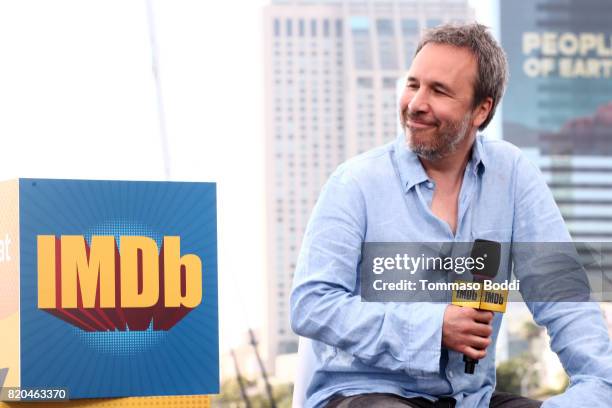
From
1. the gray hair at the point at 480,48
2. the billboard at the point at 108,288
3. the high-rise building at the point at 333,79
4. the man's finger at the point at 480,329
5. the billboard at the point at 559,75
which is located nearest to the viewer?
the man's finger at the point at 480,329

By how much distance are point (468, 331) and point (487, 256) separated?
0.15 m

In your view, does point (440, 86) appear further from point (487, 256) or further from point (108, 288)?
point (108, 288)

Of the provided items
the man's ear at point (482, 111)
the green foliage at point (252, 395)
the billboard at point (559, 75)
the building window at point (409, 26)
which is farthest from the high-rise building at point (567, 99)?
the man's ear at point (482, 111)

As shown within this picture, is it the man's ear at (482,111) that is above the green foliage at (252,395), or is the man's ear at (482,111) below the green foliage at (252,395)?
above

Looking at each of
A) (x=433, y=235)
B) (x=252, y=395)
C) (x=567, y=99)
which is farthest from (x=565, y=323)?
(x=567, y=99)

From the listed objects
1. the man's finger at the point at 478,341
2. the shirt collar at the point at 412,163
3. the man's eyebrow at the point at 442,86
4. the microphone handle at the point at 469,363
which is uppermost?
the man's eyebrow at the point at 442,86

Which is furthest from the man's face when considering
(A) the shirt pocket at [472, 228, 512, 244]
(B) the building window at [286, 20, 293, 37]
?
(B) the building window at [286, 20, 293, 37]

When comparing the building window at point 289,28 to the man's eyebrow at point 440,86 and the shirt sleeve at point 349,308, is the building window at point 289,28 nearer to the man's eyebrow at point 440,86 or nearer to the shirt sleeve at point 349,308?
the man's eyebrow at point 440,86

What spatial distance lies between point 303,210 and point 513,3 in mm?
1718

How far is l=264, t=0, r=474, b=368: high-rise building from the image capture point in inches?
183

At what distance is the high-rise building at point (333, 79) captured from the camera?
4.64 metres

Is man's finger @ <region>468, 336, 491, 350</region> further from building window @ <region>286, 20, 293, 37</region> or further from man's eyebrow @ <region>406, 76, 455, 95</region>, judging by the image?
building window @ <region>286, 20, 293, 37</region>

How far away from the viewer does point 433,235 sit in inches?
66.5

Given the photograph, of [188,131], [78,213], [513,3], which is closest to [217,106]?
[188,131]
